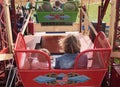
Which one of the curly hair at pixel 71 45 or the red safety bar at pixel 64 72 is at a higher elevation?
the curly hair at pixel 71 45

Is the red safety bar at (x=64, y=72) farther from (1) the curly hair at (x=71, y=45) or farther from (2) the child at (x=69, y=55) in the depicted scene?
(1) the curly hair at (x=71, y=45)

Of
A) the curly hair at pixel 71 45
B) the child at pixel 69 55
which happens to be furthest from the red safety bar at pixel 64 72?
the curly hair at pixel 71 45

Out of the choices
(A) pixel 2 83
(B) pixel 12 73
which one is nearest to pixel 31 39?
(A) pixel 2 83

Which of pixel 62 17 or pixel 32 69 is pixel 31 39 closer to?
pixel 62 17

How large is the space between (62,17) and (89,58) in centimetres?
350

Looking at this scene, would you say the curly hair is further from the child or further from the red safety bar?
the red safety bar

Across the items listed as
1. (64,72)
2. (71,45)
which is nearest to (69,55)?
(71,45)

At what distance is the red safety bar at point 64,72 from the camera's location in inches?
119

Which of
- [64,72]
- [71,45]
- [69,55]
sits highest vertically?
[71,45]

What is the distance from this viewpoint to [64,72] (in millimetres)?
3059

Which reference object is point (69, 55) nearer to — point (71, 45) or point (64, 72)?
point (71, 45)

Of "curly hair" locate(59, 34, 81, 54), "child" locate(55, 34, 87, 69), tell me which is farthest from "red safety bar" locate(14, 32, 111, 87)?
"curly hair" locate(59, 34, 81, 54)

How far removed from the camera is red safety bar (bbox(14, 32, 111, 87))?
302cm

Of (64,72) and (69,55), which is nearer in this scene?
(64,72)
